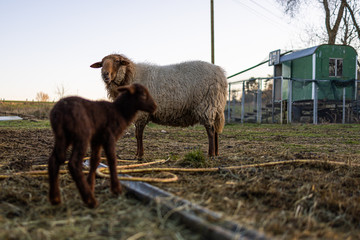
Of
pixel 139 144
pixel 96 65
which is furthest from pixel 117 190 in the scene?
pixel 96 65

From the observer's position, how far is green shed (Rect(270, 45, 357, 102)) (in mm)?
17469

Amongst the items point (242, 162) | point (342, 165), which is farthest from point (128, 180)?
point (342, 165)

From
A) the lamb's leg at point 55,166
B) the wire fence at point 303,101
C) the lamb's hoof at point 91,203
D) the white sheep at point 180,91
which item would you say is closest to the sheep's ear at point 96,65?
the white sheep at point 180,91

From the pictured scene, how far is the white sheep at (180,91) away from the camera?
585 centimetres

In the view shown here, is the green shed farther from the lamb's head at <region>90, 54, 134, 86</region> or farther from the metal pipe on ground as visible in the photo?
the metal pipe on ground

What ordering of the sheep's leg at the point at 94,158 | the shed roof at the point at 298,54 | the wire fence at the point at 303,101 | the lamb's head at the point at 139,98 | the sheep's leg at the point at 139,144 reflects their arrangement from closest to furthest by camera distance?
the sheep's leg at the point at 94,158
the lamb's head at the point at 139,98
the sheep's leg at the point at 139,144
the wire fence at the point at 303,101
the shed roof at the point at 298,54

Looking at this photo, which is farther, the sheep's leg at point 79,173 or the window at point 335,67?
the window at point 335,67

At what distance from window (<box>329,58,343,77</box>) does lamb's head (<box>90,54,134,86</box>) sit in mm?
15738

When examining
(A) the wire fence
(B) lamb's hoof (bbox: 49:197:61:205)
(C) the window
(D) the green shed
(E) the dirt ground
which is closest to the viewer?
(E) the dirt ground

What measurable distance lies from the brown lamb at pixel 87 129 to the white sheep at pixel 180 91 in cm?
264

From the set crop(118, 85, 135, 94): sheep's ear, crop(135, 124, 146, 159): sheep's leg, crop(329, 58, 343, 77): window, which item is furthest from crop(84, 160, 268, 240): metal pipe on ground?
crop(329, 58, 343, 77): window

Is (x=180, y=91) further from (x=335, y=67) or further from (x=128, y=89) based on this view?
(x=335, y=67)

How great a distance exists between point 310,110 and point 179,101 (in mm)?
15557

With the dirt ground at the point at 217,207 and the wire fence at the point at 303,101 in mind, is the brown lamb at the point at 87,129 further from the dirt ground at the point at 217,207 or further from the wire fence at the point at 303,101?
the wire fence at the point at 303,101
